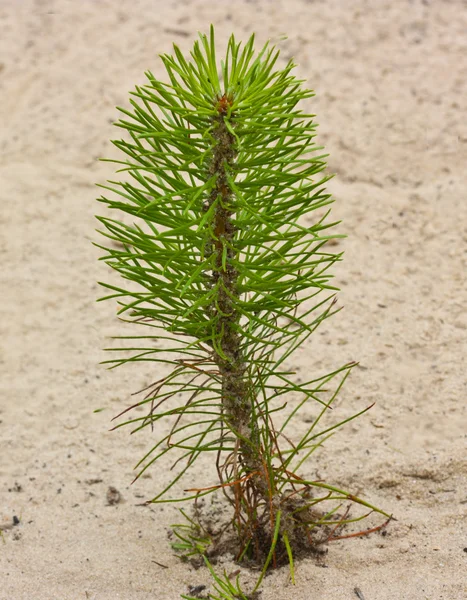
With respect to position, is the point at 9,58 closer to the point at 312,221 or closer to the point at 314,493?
the point at 312,221

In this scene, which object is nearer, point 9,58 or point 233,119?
point 233,119

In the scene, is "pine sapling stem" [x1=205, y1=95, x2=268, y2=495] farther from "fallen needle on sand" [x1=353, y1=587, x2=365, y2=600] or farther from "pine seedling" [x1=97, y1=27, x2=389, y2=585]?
"fallen needle on sand" [x1=353, y1=587, x2=365, y2=600]

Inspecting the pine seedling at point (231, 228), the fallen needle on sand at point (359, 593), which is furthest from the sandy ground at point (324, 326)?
the pine seedling at point (231, 228)

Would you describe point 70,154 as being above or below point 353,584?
above

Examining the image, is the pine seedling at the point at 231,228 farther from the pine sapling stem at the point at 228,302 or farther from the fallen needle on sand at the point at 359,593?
the fallen needle on sand at the point at 359,593

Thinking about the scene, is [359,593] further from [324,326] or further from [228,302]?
[324,326]

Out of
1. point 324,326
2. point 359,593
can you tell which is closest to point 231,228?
point 359,593

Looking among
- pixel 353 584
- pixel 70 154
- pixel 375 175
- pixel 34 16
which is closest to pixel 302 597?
pixel 353 584

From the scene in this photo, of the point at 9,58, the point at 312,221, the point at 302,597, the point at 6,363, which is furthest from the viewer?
the point at 9,58
